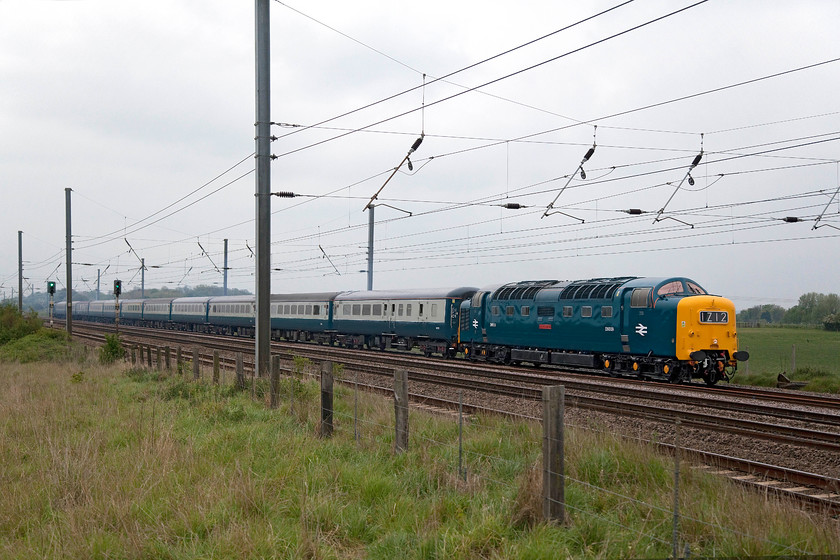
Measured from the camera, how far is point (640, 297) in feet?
70.5

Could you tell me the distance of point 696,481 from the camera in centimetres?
753

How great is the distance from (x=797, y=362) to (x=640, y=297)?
56.4 ft

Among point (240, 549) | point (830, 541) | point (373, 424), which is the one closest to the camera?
point (830, 541)

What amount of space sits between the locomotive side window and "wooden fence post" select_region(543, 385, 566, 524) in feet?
52.5

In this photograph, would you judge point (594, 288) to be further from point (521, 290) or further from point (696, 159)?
point (696, 159)

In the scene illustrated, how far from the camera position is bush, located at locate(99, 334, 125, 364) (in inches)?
1056

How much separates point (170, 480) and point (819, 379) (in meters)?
21.0

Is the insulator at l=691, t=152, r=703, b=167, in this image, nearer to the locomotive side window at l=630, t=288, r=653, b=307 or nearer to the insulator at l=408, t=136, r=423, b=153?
the locomotive side window at l=630, t=288, r=653, b=307

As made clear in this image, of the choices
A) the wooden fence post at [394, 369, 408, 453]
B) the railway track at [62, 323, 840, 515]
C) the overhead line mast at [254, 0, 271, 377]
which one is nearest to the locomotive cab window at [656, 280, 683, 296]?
the railway track at [62, 323, 840, 515]

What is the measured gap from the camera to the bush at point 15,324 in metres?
35.8

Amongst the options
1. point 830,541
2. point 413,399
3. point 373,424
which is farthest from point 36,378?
point 830,541

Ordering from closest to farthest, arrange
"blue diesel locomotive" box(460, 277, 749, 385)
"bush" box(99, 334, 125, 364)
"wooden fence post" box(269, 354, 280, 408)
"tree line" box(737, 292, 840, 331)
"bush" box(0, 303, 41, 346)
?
1. "wooden fence post" box(269, 354, 280, 408)
2. "blue diesel locomotive" box(460, 277, 749, 385)
3. "bush" box(99, 334, 125, 364)
4. "bush" box(0, 303, 41, 346)
5. "tree line" box(737, 292, 840, 331)

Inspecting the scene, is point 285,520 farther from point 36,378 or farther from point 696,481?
point 36,378

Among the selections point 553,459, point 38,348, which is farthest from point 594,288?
point 38,348
